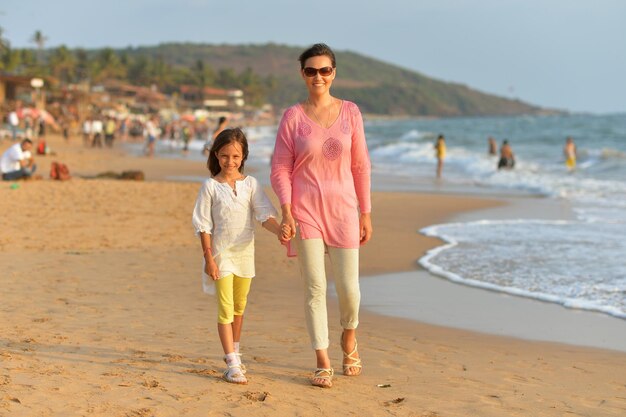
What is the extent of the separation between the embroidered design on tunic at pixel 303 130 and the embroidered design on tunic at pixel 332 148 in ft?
0.36

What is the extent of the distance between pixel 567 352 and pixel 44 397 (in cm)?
360

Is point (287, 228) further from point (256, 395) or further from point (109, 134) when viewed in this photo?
point (109, 134)

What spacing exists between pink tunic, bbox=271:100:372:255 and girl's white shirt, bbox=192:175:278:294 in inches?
5.9

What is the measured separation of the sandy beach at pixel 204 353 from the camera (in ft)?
14.8

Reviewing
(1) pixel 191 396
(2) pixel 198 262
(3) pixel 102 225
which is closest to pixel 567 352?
(1) pixel 191 396

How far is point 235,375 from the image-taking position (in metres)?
4.79

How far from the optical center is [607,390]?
516cm

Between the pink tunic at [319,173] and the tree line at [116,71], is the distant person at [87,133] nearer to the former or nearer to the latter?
the tree line at [116,71]

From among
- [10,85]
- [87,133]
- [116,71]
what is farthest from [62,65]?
[87,133]

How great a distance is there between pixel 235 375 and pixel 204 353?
864 mm

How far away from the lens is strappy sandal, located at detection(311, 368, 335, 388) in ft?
15.8

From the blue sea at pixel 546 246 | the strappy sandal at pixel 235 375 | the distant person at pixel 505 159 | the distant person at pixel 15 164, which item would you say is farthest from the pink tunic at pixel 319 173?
the distant person at pixel 505 159

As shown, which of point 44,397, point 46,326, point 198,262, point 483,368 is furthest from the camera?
point 198,262

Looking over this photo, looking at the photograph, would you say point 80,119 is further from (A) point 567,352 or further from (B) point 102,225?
(A) point 567,352
